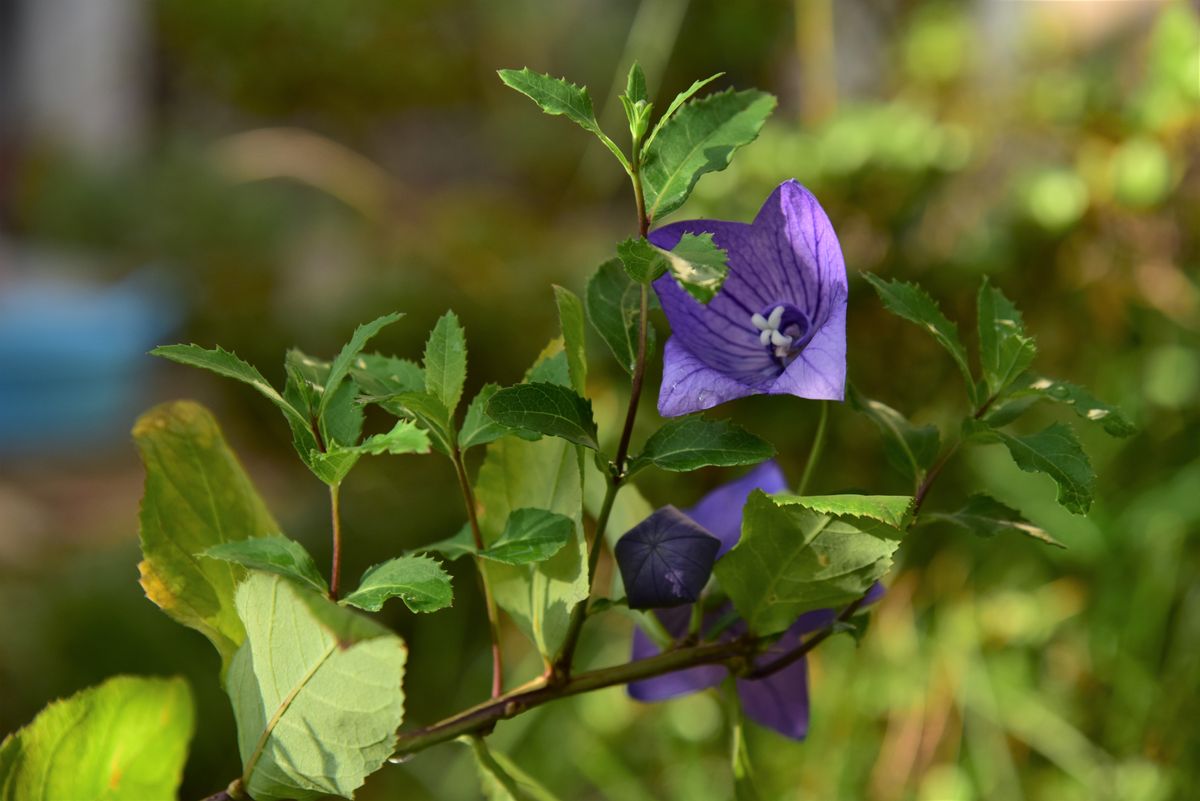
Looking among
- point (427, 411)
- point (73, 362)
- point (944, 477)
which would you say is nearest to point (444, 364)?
point (427, 411)

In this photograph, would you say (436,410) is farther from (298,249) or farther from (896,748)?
(298,249)

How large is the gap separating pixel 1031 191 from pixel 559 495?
388 mm

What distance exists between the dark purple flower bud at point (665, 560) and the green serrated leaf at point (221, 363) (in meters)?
0.04

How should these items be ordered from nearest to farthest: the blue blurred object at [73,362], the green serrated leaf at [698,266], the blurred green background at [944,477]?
the green serrated leaf at [698,266], the blurred green background at [944,477], the blue blurred object at [73,362]

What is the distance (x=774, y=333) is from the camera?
13 centimetres

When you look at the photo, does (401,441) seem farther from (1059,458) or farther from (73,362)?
(73,362)

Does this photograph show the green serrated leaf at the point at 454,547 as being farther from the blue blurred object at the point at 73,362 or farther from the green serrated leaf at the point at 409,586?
the blue blurred object at the point at 73,362

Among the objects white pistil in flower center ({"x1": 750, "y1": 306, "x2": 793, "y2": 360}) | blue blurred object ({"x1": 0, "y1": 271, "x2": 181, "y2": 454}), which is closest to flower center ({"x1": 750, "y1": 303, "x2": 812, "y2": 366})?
white pistil in flower center ({"x1": 750, "y1": 306, "x2": 793, "y2": 360})

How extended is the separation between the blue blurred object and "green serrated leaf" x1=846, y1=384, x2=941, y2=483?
1.63 meters

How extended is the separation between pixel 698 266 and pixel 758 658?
0.07m

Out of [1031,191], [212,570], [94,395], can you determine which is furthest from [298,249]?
[212,570]

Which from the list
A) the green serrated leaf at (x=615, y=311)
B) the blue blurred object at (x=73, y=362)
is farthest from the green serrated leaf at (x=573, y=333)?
the blue blurred object at (x=73, y=362)

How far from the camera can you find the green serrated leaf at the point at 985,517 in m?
0.12

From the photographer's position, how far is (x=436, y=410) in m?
0.11
